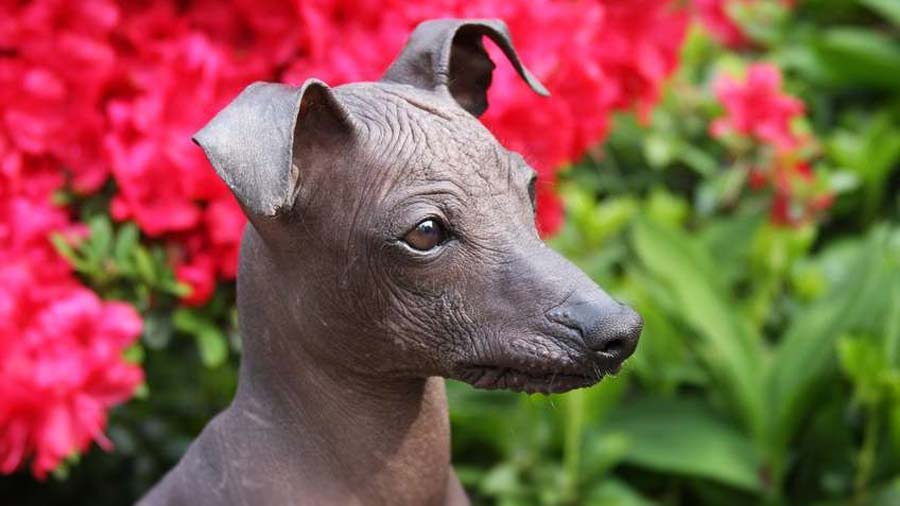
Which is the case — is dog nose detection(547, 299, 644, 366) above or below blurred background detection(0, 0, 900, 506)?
above

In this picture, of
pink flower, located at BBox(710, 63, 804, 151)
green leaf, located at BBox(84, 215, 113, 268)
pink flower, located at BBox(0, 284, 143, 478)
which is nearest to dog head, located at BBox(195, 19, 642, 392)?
pink flower, located at BBox(0, 284, 143, 478)

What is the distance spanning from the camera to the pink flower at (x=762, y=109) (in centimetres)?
289

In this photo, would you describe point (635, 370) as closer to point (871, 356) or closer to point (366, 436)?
point (871, 356)

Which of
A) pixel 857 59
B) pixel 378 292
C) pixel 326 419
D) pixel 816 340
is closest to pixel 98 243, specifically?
pixel 326 419

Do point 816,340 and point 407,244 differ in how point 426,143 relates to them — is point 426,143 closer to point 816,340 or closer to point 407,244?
point 407,244

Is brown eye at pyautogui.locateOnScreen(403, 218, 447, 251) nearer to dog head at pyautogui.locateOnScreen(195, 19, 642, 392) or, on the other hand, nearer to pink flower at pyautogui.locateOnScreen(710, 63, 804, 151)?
dog head at pyautogui.locateOnScreen(195, 19, 642, 392)

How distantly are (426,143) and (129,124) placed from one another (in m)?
0.97

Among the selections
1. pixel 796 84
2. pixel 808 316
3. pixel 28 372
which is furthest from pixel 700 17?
pixel 28 372

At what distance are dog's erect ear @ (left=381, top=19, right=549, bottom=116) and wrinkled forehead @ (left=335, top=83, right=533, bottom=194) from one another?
87mm

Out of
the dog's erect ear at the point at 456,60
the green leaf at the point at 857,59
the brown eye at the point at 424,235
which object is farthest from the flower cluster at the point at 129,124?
the green leaf at the point at 857,59

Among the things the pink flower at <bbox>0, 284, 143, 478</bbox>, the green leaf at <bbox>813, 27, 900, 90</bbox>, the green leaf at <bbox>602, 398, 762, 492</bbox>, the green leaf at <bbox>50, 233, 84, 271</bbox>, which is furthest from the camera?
the green leaf at <bbox>813, 27, 900, 90</bbox>

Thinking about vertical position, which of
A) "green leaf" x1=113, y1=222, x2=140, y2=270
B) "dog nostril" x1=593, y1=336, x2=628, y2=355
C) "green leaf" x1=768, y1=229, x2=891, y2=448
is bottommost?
"green leaf" x1=768, y1=229, x2=891, y2=448

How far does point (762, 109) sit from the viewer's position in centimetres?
290

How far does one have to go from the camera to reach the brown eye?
3.96ft
